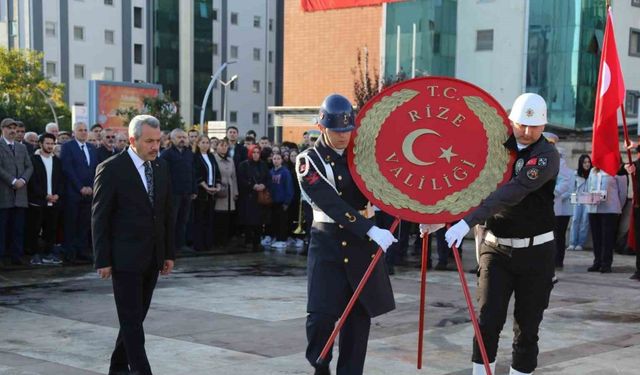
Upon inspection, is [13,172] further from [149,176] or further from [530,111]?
[530,111]

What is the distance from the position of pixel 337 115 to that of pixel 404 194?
0.68 meters

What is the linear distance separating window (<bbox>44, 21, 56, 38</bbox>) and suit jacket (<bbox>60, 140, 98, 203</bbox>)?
178ft

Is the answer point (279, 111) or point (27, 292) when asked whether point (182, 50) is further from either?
point (27, 292)

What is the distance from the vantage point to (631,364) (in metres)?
6.79

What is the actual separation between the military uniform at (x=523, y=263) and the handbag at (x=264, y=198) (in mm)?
9786

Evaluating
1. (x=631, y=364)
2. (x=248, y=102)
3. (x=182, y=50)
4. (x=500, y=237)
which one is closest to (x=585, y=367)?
(x=631, y=364)

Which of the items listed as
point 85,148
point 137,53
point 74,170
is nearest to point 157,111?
point 137,53

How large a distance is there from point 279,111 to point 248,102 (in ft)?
57.6

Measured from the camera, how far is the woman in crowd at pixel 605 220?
1314 cm

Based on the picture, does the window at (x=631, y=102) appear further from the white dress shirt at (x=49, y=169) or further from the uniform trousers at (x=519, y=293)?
the uniform trousers at (x=519, y=293)

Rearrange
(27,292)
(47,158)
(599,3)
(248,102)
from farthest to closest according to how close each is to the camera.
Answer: (248,102) → (599,3) → (47,158) → (27,292)

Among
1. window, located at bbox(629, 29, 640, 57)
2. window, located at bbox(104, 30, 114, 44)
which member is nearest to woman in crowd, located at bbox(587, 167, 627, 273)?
window, located at bbox(629, 29, 640, 57)

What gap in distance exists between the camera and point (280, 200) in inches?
616

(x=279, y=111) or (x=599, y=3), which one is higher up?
(x=599, y=3)
